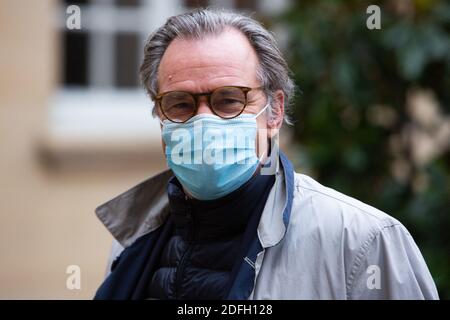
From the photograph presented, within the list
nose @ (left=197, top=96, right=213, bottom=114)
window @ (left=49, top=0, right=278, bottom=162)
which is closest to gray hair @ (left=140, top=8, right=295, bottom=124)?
nose @ (left=197, top=96, right=213, bottom=114)

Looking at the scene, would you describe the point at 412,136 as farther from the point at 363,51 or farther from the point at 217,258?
the point at 217,258

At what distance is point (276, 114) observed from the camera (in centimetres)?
294

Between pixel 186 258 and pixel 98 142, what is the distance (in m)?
4.92

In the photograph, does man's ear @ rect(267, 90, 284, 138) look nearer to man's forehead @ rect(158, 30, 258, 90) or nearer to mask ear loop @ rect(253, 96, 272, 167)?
mask ear loop @ rect(253, 96, 272, 167)

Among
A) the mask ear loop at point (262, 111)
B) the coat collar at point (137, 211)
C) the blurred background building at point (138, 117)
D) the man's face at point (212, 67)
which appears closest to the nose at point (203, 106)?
the man's face at point (212, 67)

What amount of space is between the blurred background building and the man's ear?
2.28 metres

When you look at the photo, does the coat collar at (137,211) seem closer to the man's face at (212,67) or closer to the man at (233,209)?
the man at (233,209)

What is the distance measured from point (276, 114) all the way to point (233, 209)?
416 millimetres

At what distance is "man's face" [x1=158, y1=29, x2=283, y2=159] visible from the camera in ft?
8.95

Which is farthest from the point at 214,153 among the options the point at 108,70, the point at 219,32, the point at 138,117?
the point at 108,70

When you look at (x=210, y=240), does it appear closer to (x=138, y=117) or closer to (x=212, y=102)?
(x=212, y=102)

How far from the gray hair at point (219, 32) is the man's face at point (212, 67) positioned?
2 centimetres

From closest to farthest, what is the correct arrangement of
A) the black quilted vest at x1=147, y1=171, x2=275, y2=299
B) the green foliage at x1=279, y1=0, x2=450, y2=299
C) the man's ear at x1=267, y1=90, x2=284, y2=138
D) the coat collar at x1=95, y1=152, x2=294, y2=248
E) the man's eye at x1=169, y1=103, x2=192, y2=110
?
the black quilted vest at x1=147, y1=171, x2=275, y2=299 → the man's eye at x1=169, y1=103, x2=192, y2=110 → the man's ear at x1=267, y1=90, x2=284, y2=138 → the coat collar at x1=95, y1=152, x2=294, y2=248 → the green foliage at x1=279, y1=0, x2=450, y2=299

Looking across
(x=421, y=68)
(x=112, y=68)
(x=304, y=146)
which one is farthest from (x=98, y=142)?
(x=421, y=68)
